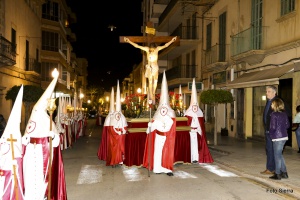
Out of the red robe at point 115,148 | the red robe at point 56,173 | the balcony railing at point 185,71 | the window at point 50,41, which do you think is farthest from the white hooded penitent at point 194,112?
the window at point 50,41

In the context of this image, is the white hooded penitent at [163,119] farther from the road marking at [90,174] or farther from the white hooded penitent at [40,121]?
the white hooded penitent at [40,121]

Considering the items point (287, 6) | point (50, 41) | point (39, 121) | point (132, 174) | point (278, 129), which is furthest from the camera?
point (50, 41)

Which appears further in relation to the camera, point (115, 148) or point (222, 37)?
point (222, 37)

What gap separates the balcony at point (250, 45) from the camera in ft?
57.8

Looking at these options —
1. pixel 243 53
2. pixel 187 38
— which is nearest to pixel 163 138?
pixel 243 53

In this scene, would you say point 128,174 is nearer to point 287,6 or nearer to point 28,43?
point 287,6

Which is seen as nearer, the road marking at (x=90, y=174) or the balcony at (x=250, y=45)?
the road marking at (x=90, y=174)

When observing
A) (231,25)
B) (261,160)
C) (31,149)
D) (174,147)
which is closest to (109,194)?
(31,149)

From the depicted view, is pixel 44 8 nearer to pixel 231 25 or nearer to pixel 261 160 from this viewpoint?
pixel 231 25

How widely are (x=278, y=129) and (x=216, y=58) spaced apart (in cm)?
1598

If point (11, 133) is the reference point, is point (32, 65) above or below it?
above

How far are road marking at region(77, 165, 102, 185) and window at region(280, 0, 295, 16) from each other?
993cm

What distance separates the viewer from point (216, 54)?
2403 cm

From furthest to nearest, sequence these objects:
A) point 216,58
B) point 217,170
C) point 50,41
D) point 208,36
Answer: point 50,41 < point 208,36 < point 216,58 < point 217,170
